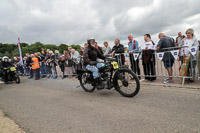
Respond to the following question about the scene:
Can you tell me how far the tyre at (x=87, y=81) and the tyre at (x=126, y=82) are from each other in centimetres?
106

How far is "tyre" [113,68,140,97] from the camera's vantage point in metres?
3.71

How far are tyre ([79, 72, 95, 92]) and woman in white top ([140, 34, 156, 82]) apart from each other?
2490mm

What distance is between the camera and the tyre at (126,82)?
3707mm

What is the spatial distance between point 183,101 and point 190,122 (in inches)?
41.4

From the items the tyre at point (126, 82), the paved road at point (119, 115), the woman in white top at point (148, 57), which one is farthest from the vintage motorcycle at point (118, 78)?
the woman in white top at point (148, 57)

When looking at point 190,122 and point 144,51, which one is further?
point 144,51

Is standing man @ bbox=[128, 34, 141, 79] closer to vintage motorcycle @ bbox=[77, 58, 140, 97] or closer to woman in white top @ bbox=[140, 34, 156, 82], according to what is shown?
woman in white top @ bbox=[140, 34, 156, 82]

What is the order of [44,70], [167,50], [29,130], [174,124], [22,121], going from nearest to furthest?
1. [174,124]
2. [29,130]
3. [22,121]
4. [167,50]
5. [44,70]

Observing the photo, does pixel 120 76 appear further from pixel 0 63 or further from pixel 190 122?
pixel 0 63

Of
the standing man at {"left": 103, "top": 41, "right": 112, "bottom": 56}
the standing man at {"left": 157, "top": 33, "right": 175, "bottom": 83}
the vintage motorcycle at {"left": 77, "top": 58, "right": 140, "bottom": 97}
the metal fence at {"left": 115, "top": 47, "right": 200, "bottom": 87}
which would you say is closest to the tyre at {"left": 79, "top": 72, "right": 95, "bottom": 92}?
the vintage motorcycle at {"left": 77, "top": 58, "right": 140, "bottom": 97}

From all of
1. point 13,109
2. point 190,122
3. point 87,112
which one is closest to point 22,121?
point 13,109

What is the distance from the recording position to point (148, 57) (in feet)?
18.2

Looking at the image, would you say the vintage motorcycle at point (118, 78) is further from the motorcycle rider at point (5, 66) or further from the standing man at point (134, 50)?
the motorcycle rider at point (5, 66)

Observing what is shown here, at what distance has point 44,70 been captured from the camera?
11297 mm
